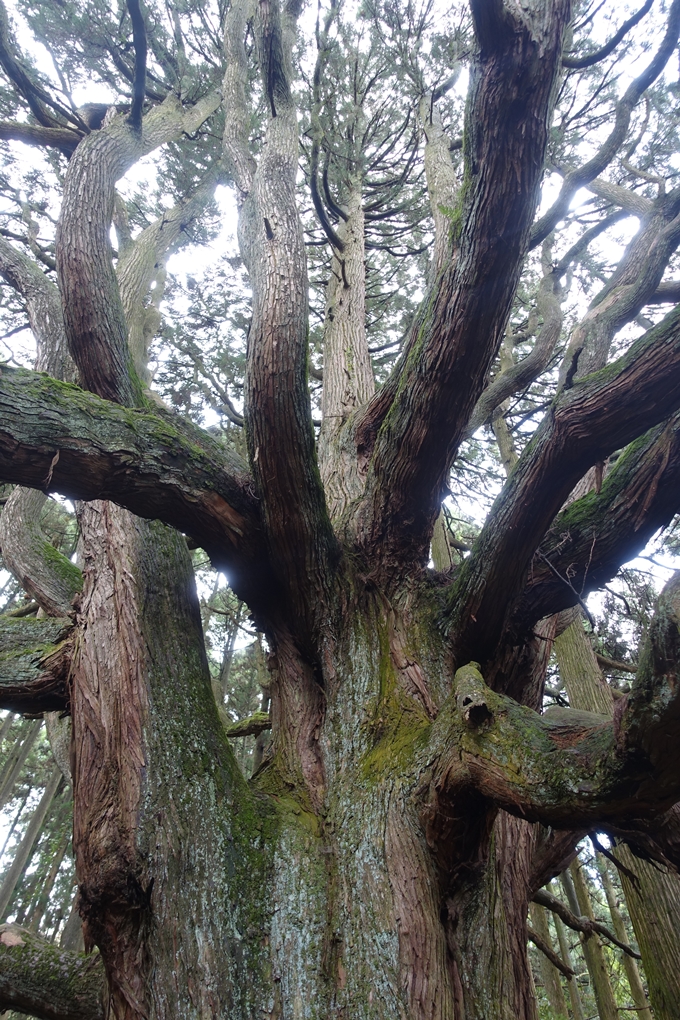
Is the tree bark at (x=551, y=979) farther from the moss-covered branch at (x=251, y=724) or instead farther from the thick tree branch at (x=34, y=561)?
the thick tree branch at (x=34, y=561)

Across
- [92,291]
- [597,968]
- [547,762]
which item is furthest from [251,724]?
[597,968]

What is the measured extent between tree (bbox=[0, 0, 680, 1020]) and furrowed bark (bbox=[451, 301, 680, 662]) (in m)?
0.01

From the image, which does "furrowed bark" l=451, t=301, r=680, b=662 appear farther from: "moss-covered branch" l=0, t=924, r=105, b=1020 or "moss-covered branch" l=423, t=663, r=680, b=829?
"moss-covered branch" l=0, t=924, r=105, b=1020

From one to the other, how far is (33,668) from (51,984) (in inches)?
44.4

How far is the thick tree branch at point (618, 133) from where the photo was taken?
101 inches

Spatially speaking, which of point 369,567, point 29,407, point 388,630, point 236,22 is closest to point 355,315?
point 236,22

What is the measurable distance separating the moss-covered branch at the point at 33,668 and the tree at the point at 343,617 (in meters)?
0.01

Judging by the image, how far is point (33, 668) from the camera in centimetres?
232

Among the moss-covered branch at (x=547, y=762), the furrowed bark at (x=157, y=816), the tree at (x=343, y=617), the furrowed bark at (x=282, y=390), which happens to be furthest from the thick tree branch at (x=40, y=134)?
the moss-covered branch at (x=547, y=762)

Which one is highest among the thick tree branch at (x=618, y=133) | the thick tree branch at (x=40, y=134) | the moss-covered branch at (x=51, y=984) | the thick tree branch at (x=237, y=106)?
the thick tree branch at (x=40, y=134)

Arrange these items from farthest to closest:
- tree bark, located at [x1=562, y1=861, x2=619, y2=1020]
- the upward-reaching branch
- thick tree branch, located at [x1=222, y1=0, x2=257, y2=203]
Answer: tree bark, located at [x1=562, y1=861, x2=619, y2=1020] → thick tree branch, located at [x1=222, y1=0, x2=257, y2=203] → the upward-reaching branch

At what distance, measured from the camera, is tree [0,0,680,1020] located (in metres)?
1.64

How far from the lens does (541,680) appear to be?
2.57m

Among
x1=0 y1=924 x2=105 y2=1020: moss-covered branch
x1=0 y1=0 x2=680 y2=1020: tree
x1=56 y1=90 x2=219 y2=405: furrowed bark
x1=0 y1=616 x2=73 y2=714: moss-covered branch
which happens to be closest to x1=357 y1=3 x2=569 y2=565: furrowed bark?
x1=0 y1=0 x2=680 y2=1020: tree
